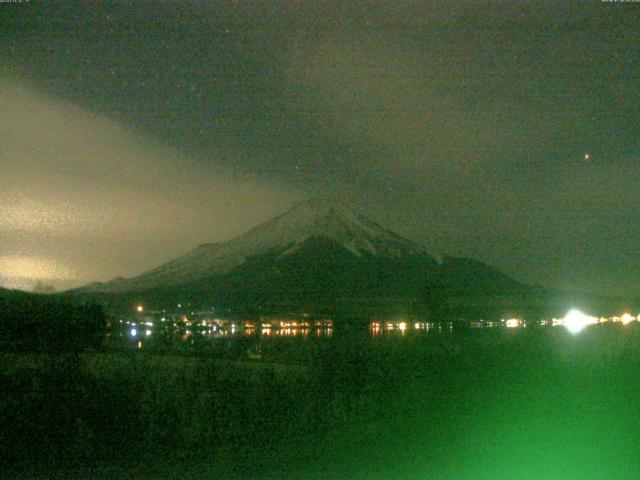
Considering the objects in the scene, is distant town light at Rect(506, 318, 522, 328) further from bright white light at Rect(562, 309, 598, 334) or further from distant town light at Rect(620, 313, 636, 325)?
distant town light at Rect(620, 313, 636, 325)

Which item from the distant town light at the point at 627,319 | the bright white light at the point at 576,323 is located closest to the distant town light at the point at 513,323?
the bright white light at the point at 576,323

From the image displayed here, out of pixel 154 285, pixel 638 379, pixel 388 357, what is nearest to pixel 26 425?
pixel 388 357

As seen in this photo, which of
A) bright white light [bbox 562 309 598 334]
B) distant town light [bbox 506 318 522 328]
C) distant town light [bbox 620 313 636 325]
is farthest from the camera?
distant town light [bbox 620 313 636 325]

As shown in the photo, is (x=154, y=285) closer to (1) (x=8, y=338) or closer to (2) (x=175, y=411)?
(1) (x=8, y=338)

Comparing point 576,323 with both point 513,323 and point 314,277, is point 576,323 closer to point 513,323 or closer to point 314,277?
point 513,323

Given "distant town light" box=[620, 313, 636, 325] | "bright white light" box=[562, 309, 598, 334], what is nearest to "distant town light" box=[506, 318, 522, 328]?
"bright white light" box=[562, 309, 598, 334]

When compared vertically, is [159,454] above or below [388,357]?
below

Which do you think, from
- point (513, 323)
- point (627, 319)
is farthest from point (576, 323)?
point (627, 319)

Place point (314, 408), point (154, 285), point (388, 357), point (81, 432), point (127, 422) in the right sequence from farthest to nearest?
point (154, 285)
point (388, 357)
point (314, 408)
point (127, 422)
point (81, 432)

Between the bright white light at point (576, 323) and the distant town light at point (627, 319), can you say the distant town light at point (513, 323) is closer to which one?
the bright white light at point (576, 323)

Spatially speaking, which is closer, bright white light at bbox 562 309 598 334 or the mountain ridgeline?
bright white light at bbox 562 309 598 334

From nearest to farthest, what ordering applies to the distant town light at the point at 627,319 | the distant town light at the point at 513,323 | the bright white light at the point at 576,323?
the bright white light at the point at 576,323 < the distant town light at the point at 513,323 < the distant town light at the point at 627,319
